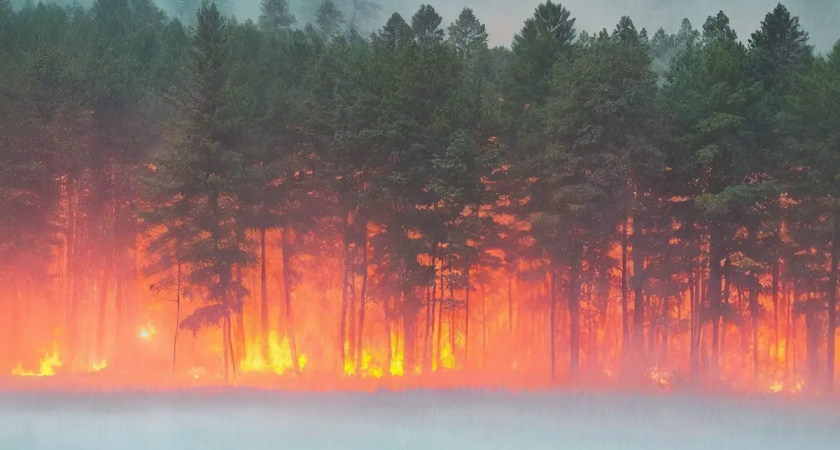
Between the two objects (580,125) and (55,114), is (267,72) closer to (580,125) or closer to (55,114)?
(55,114)

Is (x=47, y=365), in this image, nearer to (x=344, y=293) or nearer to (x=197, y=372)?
(x=197, y=372)

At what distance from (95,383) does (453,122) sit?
18.9 m

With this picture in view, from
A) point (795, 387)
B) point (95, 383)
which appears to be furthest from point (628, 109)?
point (95, 383)

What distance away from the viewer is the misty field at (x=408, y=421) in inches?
1137

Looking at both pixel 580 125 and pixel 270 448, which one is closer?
pixel 270 448

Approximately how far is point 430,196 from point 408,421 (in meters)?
14.9

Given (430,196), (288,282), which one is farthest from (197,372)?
(430,196)

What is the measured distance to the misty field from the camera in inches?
1137

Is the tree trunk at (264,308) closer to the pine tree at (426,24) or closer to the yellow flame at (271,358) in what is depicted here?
the yellow flame at (271,358)

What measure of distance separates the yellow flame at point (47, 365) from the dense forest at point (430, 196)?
0.25 m

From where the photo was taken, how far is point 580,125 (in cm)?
4203

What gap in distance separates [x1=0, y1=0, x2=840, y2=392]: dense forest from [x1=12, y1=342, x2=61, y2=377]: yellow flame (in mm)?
245

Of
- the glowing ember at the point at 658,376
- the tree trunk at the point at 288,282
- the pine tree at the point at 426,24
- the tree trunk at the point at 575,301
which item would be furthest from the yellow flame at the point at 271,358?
the pine tree at the point at 426,24

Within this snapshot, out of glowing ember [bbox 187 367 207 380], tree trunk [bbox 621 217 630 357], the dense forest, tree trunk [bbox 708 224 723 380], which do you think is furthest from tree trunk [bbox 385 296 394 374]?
tree trunk [bbox 708 224 723 380]
